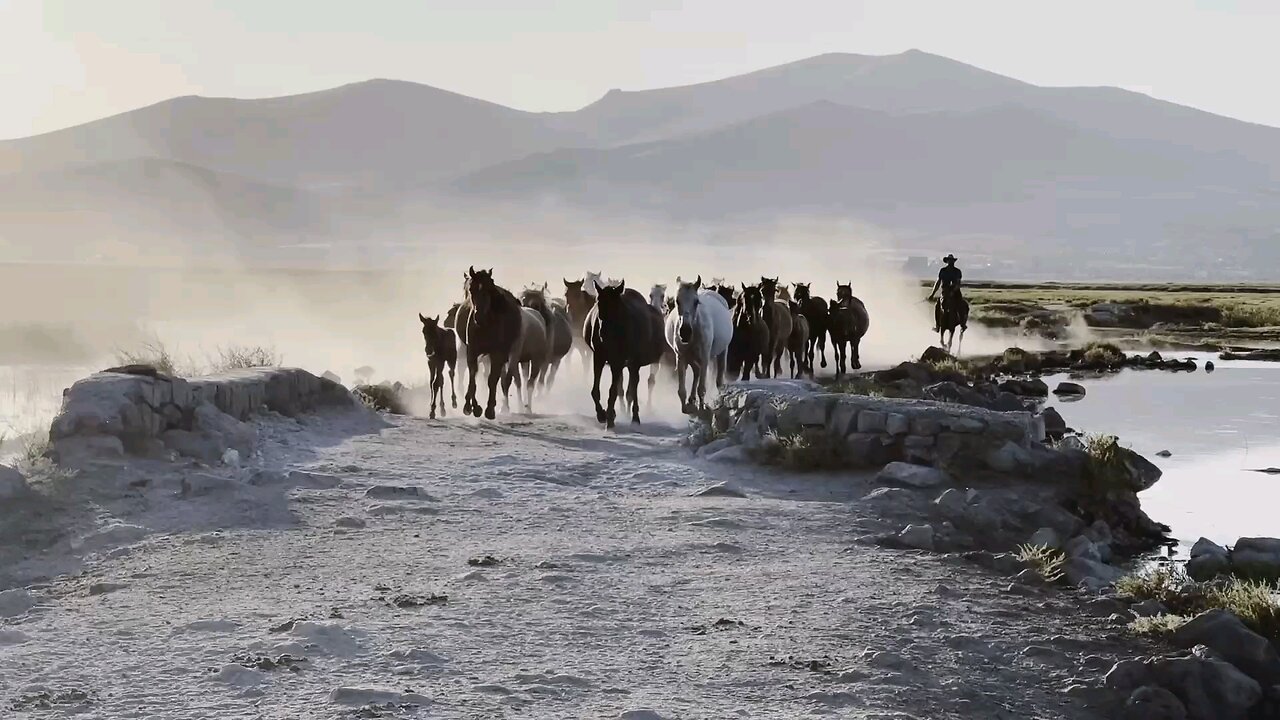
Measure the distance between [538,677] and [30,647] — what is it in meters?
2.91

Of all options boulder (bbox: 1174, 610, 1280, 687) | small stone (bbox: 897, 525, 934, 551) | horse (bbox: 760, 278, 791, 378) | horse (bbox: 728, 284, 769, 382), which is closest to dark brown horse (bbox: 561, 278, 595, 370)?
horse (bbox: 760, 278, 791, 378)

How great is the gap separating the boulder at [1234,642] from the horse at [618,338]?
11555mm

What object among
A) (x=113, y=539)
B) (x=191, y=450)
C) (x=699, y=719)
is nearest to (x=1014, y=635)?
(x=699, y=719)

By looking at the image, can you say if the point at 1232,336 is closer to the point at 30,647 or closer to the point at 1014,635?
the point at 1014,635

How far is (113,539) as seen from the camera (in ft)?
35.4

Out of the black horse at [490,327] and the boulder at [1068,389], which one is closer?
the black horse at [490,327]

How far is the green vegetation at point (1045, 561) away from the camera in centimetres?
1054

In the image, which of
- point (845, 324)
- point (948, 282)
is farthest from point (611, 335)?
point (948, 282)

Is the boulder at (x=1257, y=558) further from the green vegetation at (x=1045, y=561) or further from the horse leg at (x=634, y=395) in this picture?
the horse leg at (x=634, y=395)

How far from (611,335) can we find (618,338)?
0.37 feet

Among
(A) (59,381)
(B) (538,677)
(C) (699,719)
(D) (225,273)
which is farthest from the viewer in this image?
(D) (225,273)

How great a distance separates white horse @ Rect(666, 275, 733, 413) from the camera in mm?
20609

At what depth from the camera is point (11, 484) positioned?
11.2 meters

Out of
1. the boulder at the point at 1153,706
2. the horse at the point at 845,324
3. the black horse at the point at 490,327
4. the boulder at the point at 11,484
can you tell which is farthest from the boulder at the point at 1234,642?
the horse at the point at 845,324
